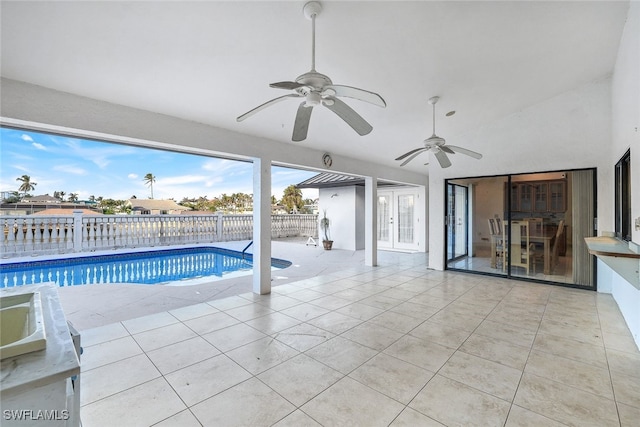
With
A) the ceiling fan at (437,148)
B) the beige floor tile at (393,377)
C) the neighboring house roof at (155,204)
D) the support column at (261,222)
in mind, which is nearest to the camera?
the beige floor tile at (393,377)

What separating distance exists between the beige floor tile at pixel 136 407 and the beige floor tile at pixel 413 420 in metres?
1.46

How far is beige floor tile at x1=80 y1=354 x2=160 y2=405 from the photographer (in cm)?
210

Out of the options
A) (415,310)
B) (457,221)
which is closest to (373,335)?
(415,310)

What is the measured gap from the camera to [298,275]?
5.78m

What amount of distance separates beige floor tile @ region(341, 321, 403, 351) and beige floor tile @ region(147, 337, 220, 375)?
1.39 meters

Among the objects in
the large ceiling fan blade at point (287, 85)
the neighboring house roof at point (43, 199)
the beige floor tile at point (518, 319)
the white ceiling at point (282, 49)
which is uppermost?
the white ceiling at point (282, 49)

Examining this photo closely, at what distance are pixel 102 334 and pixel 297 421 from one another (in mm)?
2521

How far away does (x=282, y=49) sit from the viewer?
2674 millimetres

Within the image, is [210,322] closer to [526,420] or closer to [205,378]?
[205,378]

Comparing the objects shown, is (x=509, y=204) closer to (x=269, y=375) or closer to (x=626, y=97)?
(x=626, y=97)

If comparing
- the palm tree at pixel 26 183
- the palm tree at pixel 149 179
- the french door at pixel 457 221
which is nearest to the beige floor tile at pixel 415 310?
the french door at pixel 457 221

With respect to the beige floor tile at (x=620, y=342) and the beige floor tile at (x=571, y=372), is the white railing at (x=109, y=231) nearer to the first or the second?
the beige floor tile at (x=571, y=372)

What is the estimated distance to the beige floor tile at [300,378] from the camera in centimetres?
209

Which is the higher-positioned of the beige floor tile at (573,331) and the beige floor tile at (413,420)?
the beige floor tile at (573,331)
